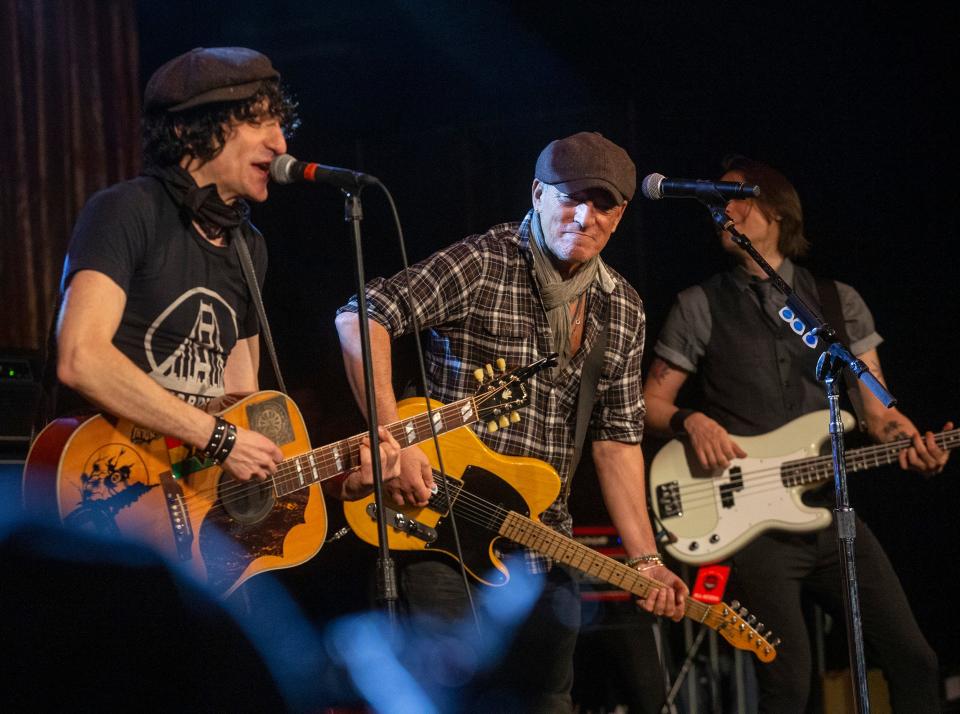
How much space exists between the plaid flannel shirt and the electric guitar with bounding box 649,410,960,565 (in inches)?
40.9

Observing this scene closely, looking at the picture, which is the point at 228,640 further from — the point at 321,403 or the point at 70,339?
A: the point at 321,403

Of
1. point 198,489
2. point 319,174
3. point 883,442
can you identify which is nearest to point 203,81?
point 319,174

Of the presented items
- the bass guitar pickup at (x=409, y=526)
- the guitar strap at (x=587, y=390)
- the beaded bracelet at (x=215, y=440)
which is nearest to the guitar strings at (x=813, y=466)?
the guitar strap at (x=587, y=390)

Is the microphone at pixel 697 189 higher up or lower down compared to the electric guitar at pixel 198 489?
higher up

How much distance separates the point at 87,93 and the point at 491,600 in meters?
2.77

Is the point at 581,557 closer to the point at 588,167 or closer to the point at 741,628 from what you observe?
the point at 741,628

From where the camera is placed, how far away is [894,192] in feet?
16.5

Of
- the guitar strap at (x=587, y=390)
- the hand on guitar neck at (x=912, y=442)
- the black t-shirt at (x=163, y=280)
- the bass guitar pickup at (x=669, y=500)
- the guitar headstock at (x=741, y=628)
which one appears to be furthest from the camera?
the bass guitar pickup at (x=669, y=500)

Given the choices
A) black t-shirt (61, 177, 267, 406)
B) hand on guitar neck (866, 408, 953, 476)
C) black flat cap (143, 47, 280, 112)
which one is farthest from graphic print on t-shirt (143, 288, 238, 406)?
hand on guitar neck (866, 408, 953, 476)

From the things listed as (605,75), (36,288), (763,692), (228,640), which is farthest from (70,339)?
(605,75)

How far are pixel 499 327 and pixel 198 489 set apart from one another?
123cm

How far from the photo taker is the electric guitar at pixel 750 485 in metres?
4.33

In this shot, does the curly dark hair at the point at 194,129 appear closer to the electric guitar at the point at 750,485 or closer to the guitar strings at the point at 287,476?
the guitar strings at the point at 287,476

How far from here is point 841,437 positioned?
3.21m
